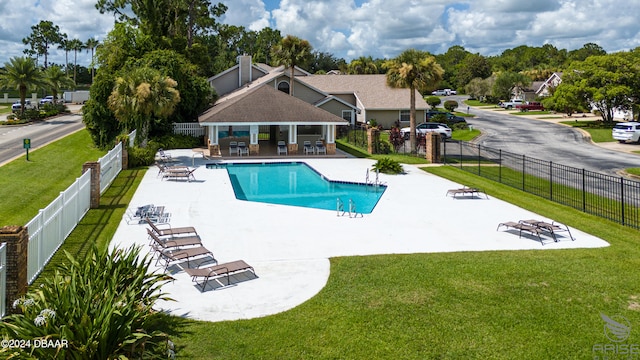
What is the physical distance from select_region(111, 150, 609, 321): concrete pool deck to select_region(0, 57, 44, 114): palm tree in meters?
39.4

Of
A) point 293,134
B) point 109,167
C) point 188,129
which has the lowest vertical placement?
point 109,167

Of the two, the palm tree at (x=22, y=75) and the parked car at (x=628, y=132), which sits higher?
the palm tree at (x=22, y=75)

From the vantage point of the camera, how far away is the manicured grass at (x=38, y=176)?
18.9 metres

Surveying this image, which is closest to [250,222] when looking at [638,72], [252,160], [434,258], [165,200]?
[165,200]

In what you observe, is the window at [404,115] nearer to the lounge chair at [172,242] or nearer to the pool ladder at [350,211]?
the pool ladder at [350,211]

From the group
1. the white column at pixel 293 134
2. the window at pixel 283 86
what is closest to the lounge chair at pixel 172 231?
the white column at pixel 293 134

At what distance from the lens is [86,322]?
706 cm

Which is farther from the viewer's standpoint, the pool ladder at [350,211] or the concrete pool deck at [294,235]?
the pool ladder at [350,211]

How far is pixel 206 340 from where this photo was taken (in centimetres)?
865

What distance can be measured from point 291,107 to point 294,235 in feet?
72.1

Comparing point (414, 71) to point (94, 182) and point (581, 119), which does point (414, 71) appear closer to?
point (94, 182)

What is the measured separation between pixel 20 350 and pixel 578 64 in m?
62.4

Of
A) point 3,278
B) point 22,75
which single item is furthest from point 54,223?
point 22,75

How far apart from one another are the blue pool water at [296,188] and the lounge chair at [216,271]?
27.6 ft
